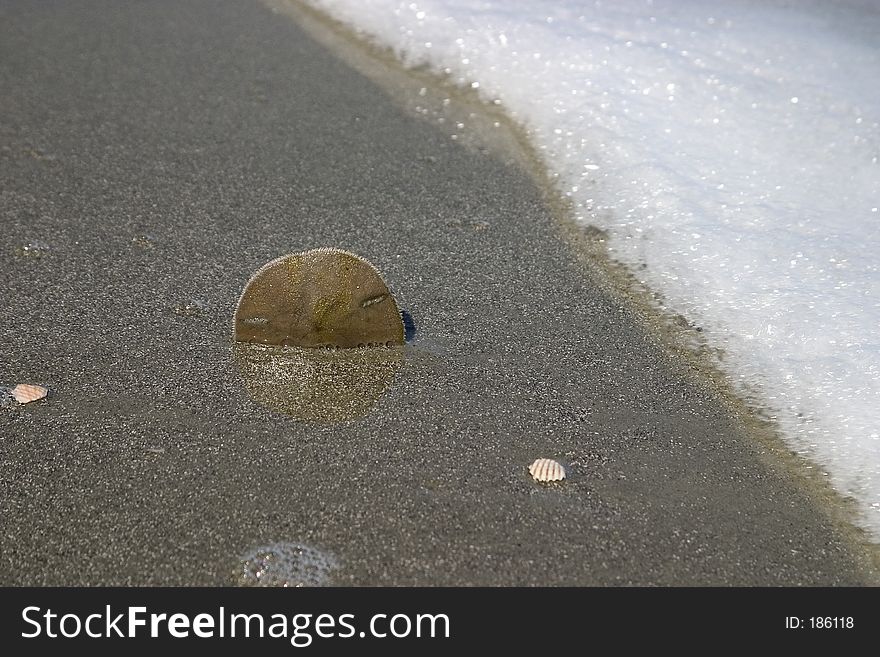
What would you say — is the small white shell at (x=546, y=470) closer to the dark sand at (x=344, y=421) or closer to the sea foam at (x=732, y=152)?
the dark sand at (x=344, y=421)

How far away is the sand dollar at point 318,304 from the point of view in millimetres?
2365

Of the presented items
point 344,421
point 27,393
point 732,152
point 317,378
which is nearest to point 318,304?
point 317,378

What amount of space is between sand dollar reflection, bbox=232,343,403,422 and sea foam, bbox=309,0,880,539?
94 cm

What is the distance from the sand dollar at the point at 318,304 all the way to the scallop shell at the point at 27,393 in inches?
18.6

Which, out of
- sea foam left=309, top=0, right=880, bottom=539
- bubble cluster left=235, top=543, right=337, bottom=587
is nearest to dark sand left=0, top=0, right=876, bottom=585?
bubble cluster left=235, top=543, right=337, bottom=587

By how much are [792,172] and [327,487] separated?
2.23 m

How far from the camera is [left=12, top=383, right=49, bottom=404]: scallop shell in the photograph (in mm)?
2254

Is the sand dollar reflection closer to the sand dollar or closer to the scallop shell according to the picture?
the sand dollar

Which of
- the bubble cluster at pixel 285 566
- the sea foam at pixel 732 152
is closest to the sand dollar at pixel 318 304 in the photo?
the bubble cluster at pixel 285 566

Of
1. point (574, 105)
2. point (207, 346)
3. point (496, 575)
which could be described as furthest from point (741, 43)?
point (496, 575)

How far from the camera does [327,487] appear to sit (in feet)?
6.79

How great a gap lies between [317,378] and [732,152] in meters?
1.97
